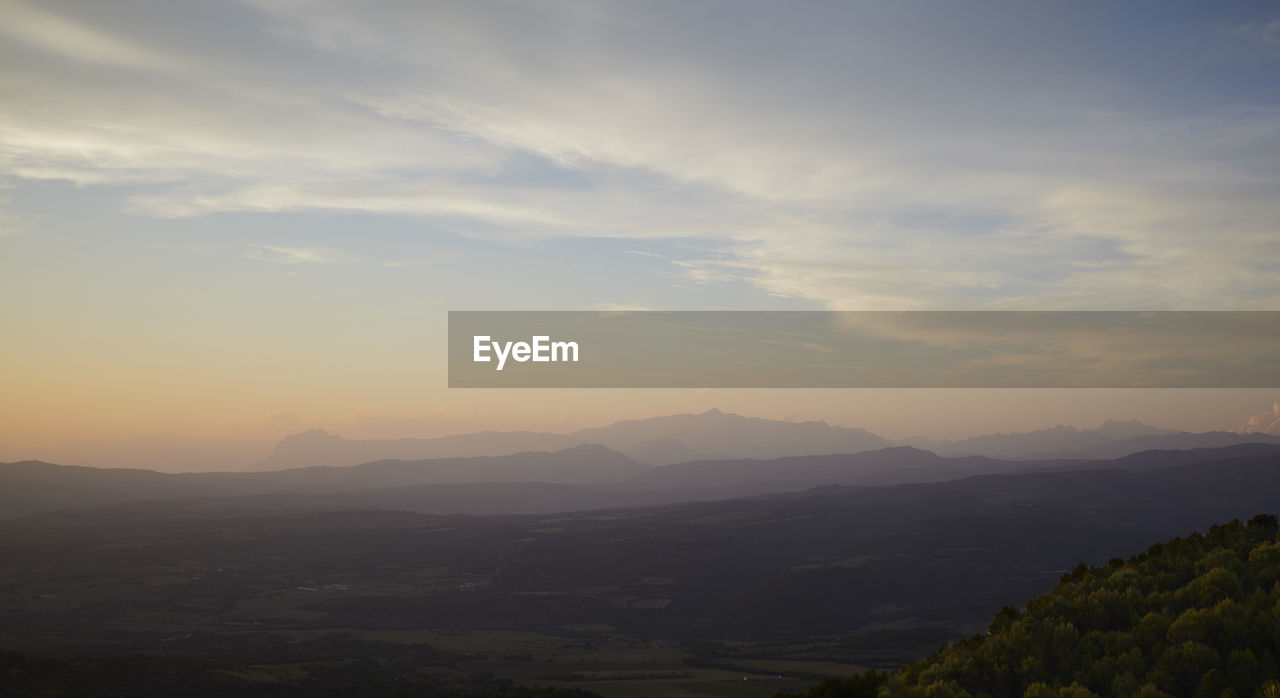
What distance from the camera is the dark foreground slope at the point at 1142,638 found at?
23062 millimetres

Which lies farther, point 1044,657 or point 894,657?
point 894,657

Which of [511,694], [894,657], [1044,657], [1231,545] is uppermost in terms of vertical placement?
[1231,545]

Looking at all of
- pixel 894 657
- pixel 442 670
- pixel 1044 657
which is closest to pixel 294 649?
pixel 442 670

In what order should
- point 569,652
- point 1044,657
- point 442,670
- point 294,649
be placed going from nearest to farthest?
1. point 1044,657
2. point 442,670
3. point 294,649
4. point 569,652

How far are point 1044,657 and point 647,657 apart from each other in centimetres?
13787

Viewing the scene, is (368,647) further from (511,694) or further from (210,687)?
(511,694)

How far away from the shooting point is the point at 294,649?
150 m

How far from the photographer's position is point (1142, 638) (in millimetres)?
25734

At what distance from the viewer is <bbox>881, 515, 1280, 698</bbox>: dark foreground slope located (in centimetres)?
2306

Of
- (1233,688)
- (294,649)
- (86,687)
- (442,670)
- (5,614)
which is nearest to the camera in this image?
(1233,688)

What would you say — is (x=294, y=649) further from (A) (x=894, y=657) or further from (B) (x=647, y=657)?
(A) (x=894, y=657)

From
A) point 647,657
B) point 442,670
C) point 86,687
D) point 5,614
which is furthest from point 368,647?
point 5,614

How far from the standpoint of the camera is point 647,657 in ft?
512

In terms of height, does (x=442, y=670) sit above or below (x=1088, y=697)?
below
